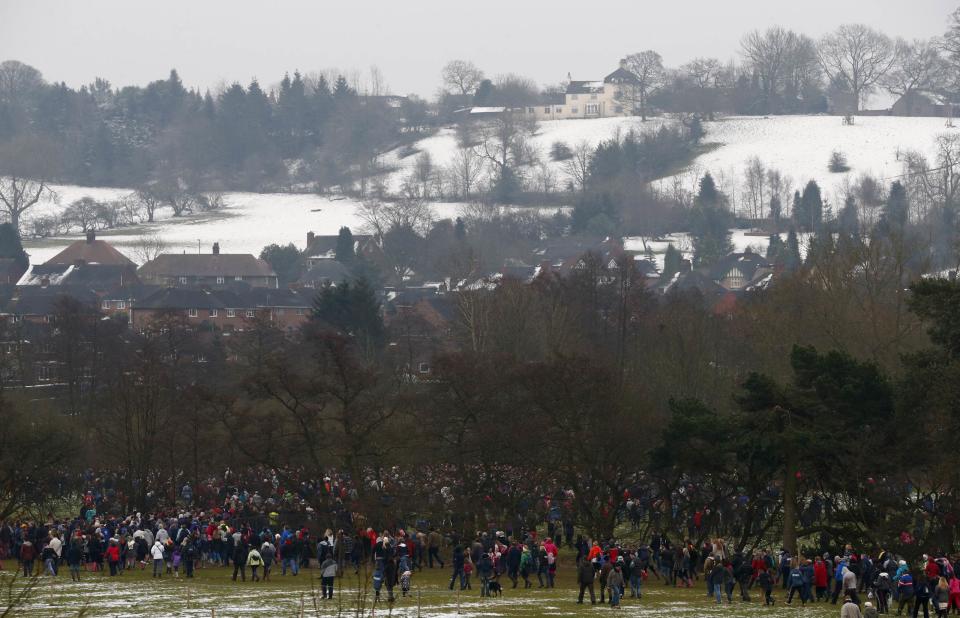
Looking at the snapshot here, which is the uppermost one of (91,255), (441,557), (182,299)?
(91,255)

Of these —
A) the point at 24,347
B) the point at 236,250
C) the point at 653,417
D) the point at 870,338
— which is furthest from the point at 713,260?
the point at 653,417

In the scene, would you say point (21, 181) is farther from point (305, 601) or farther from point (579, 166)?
point (305, 601)

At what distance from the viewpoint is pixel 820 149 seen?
18788 centimetres

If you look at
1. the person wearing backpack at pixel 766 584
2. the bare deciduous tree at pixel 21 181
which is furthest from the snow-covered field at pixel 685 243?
the person wearing backpack at pixel 766 584

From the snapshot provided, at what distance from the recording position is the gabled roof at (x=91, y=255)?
142000mm

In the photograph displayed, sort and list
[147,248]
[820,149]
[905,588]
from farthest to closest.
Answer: [820,149]
[147,248]
[905,588]

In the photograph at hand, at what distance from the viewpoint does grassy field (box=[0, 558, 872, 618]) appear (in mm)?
24719

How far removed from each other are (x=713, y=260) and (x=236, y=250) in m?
47.6

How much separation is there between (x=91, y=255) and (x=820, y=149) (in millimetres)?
88274

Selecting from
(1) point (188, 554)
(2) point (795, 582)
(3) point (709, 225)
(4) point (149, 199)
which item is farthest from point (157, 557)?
(4) point (149, 199)

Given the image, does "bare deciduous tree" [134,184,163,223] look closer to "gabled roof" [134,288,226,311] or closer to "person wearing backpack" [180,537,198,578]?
"gabled roof" [134,288,226,311]

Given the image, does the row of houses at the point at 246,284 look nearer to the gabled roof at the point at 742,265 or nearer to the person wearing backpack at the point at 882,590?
the gabled roof at the point at 742,265

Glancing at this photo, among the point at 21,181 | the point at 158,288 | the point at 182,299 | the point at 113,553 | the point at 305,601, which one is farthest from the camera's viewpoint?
the point at 21,181

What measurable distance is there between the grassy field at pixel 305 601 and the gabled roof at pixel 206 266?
11037 centimetres
